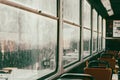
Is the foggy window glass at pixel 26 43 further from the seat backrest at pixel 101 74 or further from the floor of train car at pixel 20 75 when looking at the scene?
the seat backrest at pixel 101 74

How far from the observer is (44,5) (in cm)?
480

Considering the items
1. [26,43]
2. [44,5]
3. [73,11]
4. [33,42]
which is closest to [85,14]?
[73,11]

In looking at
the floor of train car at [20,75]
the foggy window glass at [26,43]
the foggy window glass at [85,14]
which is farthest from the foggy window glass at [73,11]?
the floor of train car at [20,75]

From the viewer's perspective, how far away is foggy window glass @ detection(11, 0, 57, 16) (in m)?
3.98

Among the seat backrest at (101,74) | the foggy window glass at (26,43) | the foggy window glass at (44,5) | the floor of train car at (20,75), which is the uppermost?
the foggy window glass at (44,5)

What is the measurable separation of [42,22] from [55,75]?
111 cm

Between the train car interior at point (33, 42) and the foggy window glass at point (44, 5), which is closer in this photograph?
the train car interior at point (33, 42)

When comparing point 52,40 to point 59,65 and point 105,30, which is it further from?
point 105,30

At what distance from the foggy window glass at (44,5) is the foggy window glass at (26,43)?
4.9 inches

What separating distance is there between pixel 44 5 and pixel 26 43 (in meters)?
1.15

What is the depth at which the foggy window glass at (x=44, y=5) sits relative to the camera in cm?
398

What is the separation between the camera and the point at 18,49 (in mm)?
3566

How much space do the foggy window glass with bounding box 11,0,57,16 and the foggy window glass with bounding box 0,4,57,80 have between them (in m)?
0.12

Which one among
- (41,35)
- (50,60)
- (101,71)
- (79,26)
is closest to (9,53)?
(41,35)
